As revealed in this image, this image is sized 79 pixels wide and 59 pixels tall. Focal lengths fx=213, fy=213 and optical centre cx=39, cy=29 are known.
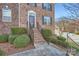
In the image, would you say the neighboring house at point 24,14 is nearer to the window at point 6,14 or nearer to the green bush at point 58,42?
the window at point 6,14

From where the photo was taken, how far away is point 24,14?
260 cm

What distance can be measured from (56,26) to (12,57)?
2.15 feet

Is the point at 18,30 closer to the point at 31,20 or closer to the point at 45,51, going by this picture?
the point at 31,20

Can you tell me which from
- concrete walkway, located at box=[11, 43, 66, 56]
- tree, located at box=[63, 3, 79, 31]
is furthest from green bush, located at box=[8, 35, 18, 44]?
tree, located at box=[63, 3, 79, 31]

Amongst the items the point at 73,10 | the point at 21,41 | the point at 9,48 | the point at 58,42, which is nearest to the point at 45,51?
the point at 58,42

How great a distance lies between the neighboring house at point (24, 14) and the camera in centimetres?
259

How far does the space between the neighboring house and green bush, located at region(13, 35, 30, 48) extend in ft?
0.45

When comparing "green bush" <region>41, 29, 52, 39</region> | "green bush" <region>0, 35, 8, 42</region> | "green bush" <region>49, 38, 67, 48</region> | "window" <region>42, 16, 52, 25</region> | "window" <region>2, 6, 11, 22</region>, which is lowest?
"green bush" <region>49, 38, 67, 48</region>

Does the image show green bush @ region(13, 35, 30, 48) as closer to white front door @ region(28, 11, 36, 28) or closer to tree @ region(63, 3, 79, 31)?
white front door @ region(28, 11, 36, 28)

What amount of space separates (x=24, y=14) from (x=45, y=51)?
0.52m

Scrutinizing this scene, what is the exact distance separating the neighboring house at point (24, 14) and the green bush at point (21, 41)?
0.14 meters

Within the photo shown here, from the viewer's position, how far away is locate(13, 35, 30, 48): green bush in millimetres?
2570

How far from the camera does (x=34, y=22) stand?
2.61 meters

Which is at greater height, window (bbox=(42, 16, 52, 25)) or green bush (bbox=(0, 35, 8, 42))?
window (bbox=(42, 16, 52, 25))
